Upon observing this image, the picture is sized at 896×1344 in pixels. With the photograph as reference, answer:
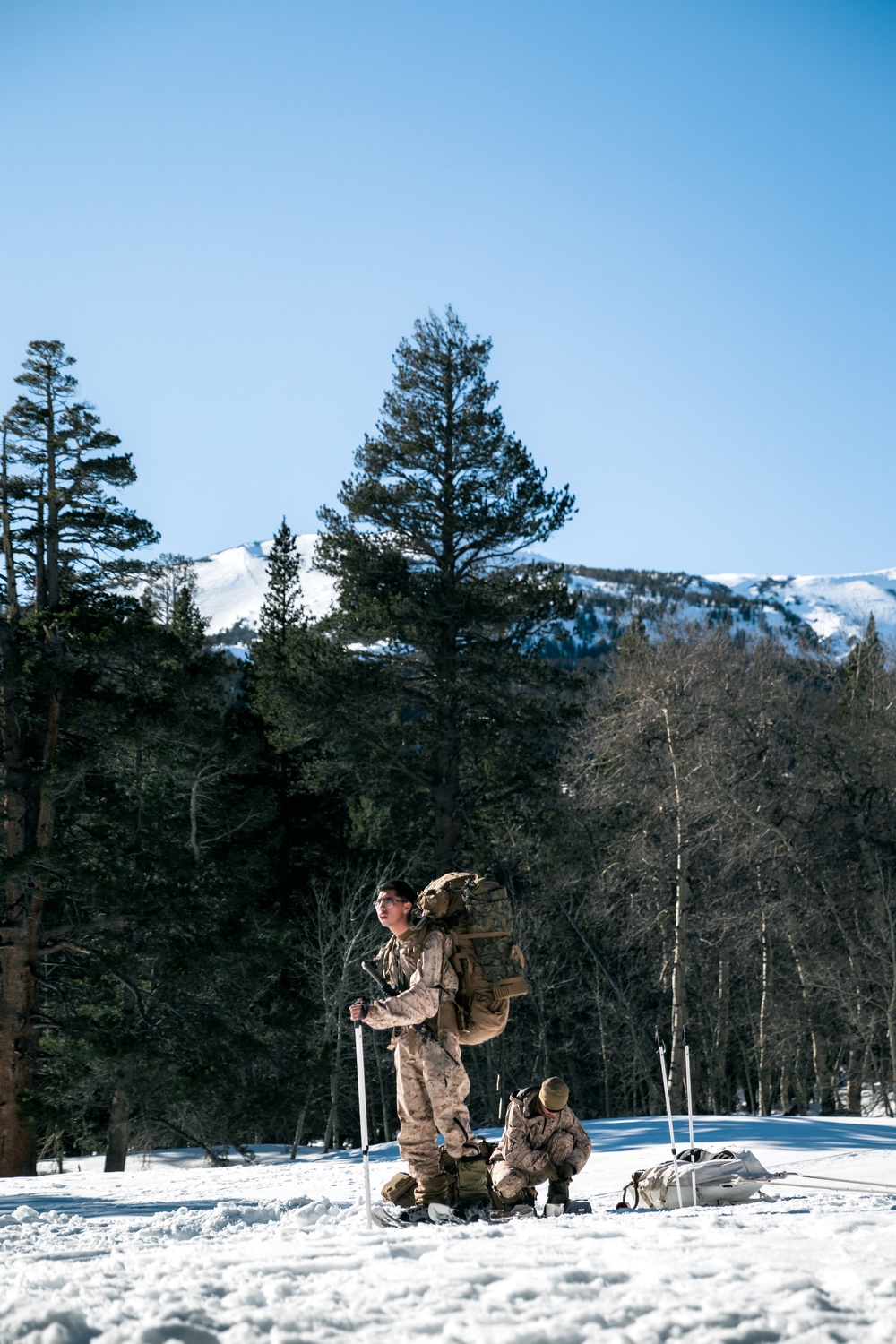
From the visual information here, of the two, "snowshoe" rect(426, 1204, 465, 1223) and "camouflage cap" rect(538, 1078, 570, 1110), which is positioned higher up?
"camouflage cap" rect(538, 1078, 570, 1110)

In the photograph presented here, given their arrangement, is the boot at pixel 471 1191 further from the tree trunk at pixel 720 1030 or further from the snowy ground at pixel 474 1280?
the tree trunk at pixel 720 1030

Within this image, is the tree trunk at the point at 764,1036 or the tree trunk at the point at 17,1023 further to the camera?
the tree trunk at the point at 764,1036

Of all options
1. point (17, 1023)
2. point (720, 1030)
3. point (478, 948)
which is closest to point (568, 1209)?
point (478, 948)

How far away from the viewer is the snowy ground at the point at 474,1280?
3.34m

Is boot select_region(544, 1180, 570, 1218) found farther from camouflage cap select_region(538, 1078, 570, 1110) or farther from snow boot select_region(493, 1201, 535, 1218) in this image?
camouflage cap select_region(538, 1078, 570, 1110)

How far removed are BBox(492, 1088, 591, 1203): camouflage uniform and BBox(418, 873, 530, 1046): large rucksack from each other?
1.32 meters

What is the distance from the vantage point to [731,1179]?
25.3ft

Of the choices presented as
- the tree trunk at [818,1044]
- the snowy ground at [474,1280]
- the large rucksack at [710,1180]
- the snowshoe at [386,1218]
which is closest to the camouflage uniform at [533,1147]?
the large rucksack at [710,1180]

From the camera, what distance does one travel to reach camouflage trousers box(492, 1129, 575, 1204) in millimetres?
7367

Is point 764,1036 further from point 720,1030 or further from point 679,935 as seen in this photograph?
point 679,935

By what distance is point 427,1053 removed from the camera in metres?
6.38

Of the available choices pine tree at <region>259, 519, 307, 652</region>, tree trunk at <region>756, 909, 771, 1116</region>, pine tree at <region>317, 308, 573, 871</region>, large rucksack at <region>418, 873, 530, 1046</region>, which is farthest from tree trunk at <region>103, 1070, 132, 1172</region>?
pine tree at <region>259, 519, 307, 652</region>

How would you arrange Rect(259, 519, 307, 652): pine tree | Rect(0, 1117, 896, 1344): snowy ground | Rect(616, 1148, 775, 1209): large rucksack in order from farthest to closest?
Rect(259, 519, 307, 652): pine tree < Rect(616, 1148, 775, 1209): large rucksack < Rect(0, 1117, 896, 1344): snowy ground

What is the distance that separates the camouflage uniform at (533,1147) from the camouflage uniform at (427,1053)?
1.17m
